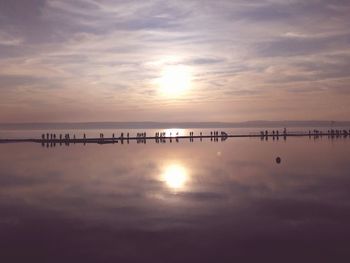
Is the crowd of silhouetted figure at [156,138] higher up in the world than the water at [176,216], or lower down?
higher up

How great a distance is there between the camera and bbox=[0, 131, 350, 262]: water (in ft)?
39.3

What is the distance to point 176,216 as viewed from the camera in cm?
1611

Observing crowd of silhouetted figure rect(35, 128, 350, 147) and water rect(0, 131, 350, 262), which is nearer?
water rect(0, 131, 350, 262)

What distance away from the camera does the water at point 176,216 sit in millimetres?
11977

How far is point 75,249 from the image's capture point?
1222 cm

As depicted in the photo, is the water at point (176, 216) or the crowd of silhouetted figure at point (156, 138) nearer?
the water at point (176, 216)

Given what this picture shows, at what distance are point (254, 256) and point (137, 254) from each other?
332 cm

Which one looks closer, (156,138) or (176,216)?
(176,216)

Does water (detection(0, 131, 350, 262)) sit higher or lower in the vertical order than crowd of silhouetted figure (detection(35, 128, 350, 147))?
lower

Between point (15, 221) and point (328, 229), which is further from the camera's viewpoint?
point (15, 221)

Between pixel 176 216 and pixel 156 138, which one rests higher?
pixel 156 138

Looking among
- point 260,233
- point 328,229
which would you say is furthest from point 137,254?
point 328,229

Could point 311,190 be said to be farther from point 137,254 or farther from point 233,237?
point 137,254

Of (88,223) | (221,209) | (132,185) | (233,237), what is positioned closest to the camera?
(233,237)
